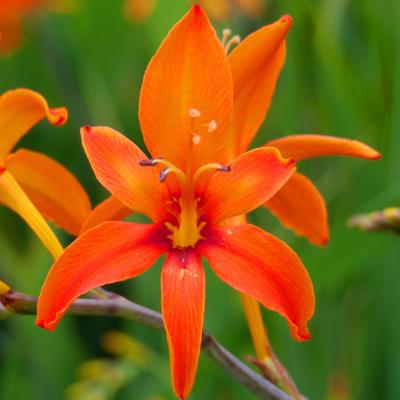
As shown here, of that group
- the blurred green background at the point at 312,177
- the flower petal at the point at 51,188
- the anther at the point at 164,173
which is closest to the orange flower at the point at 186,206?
the anther at the point at 164,173

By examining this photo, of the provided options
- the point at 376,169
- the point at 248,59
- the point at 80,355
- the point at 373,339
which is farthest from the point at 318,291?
the point at 248,59

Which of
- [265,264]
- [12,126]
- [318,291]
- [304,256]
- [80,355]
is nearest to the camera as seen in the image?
[265,264]

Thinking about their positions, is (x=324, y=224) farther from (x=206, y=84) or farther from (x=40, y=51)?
(x=40, y=51)

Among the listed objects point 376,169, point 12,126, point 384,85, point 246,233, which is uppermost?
point 12,126

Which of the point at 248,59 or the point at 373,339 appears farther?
the point at 373,339

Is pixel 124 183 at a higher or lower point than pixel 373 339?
higher

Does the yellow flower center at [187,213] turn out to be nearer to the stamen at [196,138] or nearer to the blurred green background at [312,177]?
the stamen at [196,138]
